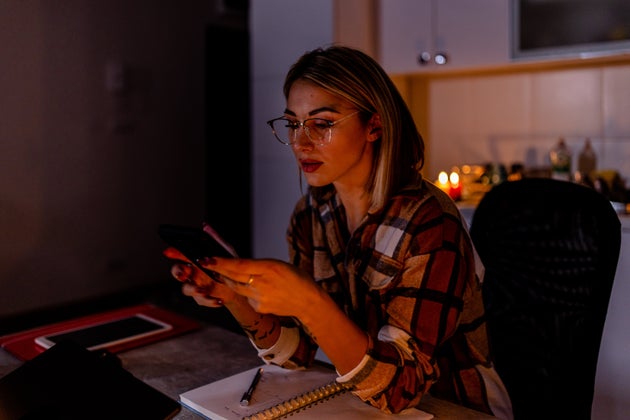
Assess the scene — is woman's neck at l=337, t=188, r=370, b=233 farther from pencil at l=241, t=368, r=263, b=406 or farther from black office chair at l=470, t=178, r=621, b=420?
pencil at l=241, t=368, r=263, b=406

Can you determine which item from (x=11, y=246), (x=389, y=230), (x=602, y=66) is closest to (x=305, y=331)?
(x=389, y=230)

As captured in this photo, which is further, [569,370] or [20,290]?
[20,290]

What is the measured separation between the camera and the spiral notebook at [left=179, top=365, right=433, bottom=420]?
1005 millimetres

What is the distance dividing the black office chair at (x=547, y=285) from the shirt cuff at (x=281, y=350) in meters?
0.47

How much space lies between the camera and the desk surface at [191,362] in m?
1.13

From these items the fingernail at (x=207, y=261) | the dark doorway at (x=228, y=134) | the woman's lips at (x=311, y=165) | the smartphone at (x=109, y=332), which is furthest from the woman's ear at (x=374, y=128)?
the dark doorway at (x=228, y=134)

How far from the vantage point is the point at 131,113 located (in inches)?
173

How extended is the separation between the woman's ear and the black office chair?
0.34 meters

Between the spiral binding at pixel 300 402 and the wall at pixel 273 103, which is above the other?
the wall at pixel 273 103

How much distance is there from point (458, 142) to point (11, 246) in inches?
103

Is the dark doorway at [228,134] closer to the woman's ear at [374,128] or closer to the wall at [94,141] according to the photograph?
the wall at [94,141]

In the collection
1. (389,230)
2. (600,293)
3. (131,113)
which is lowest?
(600,293)

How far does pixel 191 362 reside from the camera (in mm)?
1253

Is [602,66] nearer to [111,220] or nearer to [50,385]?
[50,385]
